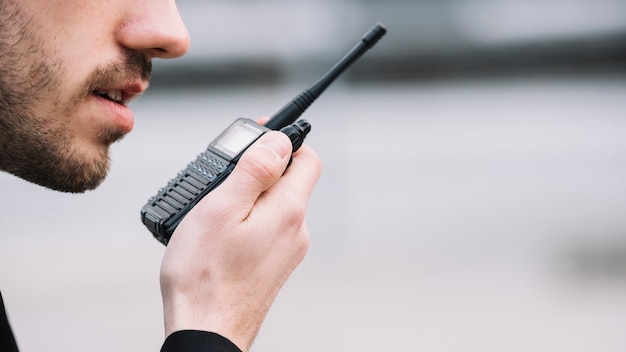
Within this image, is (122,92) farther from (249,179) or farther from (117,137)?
(249,179)

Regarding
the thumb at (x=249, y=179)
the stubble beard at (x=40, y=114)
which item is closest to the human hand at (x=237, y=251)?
the thumb at (x=249, y=179)

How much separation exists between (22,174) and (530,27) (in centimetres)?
70

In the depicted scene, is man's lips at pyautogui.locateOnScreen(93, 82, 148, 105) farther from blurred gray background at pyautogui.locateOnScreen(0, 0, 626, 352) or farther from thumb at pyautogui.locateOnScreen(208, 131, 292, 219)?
blurred gray background at pyautogui.locateOnScreen(0, 0, 626, 352)

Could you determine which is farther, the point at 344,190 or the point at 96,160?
the point at 344,190

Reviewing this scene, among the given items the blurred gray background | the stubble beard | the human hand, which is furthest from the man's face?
the blurred gray background

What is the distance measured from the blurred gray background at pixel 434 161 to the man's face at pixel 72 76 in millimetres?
424

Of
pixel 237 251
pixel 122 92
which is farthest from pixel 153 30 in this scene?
pixel 237 251

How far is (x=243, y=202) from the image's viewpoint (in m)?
0.43

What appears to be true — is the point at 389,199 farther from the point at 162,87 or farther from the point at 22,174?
the point at 22,174

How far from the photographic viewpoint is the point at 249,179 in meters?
0.44

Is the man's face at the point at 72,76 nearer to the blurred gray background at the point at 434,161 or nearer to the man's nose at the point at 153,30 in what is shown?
the man's nose at the point at 153,30

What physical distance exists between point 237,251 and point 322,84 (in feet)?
0.61

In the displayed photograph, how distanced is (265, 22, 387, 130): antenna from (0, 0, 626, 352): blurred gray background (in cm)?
Result: 35

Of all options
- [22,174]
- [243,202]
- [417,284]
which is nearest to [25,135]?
[22,174]
